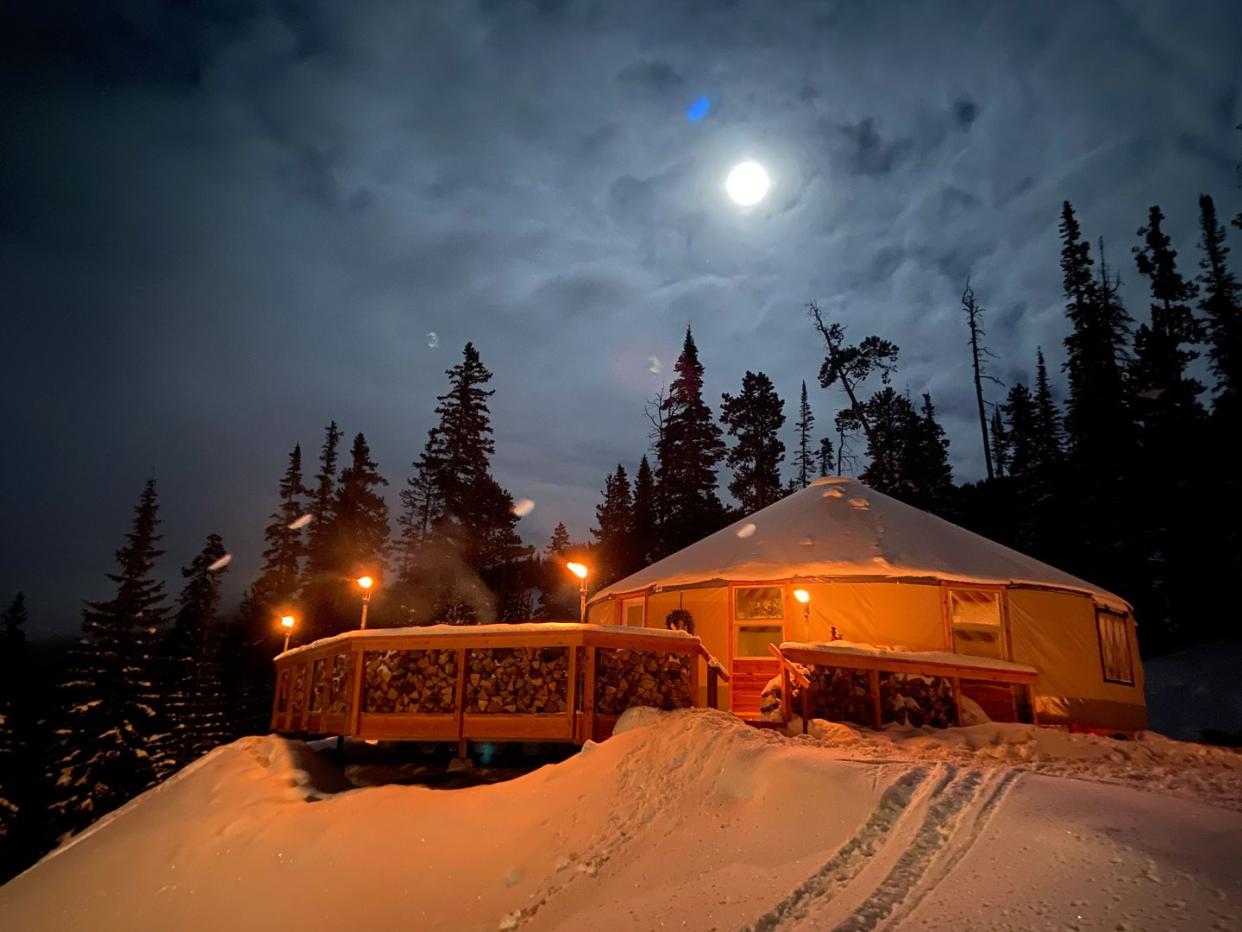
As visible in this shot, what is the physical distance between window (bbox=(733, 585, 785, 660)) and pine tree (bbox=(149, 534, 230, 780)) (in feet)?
62.7

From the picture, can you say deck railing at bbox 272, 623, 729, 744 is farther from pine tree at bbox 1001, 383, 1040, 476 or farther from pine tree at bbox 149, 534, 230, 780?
pine tree at bbox 1001, 383, 1040, 476

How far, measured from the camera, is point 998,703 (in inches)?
363

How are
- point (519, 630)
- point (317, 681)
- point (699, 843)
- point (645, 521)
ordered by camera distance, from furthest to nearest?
point (645, 521) < point (317, 681) < point (519, 630) < point (699, 843)

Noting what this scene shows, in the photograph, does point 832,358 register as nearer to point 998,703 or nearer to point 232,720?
point 998,703

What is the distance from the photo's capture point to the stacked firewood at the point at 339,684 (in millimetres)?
8773

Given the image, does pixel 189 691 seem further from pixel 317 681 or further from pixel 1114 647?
pixel 1114 647

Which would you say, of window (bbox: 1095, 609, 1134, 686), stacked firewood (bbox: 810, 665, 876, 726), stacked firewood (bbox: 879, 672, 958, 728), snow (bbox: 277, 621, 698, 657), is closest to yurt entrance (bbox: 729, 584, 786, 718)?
stacked firewood (bbox: 810, 665, 876, 726)

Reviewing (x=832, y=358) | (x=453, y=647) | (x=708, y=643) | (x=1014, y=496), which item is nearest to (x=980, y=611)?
(x=708, y=643)

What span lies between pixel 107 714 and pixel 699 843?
22755 millimetres

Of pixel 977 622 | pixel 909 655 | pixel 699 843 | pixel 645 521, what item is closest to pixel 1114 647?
pixel 977 622

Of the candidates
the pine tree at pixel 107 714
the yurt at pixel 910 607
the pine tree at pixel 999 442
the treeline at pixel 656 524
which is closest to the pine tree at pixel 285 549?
the treeline at pixel 656 524

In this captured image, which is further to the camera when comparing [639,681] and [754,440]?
[754,440]

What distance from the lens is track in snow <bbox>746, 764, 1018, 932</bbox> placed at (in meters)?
2.97

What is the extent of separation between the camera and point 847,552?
12.7 m
